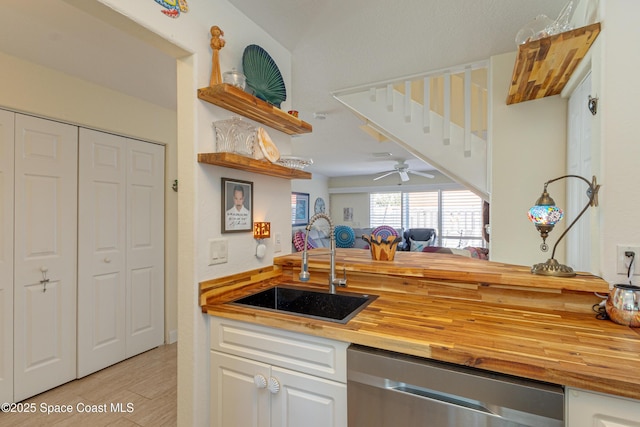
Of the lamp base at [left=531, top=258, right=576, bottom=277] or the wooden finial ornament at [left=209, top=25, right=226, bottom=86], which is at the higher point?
the wooden finial ornament at [left=209, top=25, right=226, bottom=86]

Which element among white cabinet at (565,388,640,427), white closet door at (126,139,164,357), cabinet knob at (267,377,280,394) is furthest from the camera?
white closet door at (126,139,164,357)

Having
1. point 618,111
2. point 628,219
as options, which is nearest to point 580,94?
point 618,111

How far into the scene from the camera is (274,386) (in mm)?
1199

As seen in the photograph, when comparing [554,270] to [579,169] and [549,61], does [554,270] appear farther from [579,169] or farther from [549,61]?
[549,61]

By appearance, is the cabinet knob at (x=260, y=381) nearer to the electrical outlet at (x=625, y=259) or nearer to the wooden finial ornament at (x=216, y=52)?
the wooden finial ornament at (x=216, y=52)

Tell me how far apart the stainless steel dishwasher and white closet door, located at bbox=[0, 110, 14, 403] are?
2.37m

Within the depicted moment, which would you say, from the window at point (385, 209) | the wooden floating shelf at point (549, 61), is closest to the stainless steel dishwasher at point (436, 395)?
the wooden floating shelf at point (549, 61)

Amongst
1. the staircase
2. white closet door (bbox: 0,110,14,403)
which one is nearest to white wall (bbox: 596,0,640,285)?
the staircase

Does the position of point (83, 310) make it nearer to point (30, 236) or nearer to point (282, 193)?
point (30, 236)

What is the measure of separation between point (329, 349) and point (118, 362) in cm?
243

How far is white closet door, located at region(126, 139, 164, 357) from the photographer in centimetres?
269

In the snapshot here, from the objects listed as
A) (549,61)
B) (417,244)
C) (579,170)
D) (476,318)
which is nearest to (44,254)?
(476,318)

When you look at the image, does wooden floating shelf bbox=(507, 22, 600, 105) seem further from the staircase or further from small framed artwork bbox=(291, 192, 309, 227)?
small framed artwork bbox=(291, 192, 309, 227)

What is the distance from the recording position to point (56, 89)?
7.18 feet
